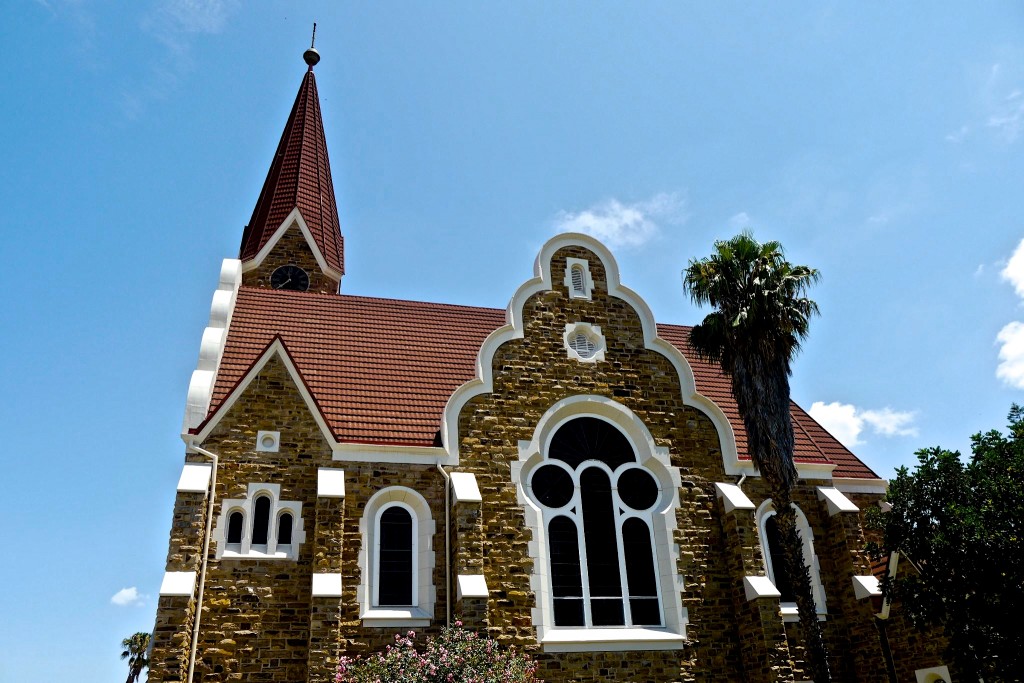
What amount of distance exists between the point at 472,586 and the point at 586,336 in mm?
7012

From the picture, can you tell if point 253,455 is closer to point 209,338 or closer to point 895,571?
point 209,338

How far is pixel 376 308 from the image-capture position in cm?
2391

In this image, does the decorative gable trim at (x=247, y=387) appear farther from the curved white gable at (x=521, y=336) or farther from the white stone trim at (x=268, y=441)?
the curved white gable at (x=521, y=336)

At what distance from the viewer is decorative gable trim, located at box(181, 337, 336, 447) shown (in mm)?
16406

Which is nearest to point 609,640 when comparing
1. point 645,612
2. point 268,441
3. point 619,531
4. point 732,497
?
point 645,612

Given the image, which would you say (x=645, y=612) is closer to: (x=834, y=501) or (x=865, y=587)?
(x=865, y=587)

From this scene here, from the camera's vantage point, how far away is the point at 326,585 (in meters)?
15.1

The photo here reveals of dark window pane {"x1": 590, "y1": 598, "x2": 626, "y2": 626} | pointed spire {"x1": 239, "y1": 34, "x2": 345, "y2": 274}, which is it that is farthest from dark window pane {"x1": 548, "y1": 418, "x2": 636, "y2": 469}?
pointed spire {"x1": 239, "y1": 34, "x2": 345, "y2": 274}

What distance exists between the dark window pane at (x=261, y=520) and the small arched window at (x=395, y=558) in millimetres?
2251

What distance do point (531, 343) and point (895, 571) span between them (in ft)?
31.4

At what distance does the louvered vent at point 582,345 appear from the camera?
19719mm

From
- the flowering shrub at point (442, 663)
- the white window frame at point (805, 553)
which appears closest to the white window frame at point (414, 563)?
the flowering shrub at point (442, 663)

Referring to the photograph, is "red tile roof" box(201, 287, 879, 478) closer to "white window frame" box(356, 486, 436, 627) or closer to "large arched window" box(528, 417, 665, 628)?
"white window frame" box(356, 486, 436, 627)

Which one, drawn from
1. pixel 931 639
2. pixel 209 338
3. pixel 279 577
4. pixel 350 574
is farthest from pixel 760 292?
pixel 209 338
